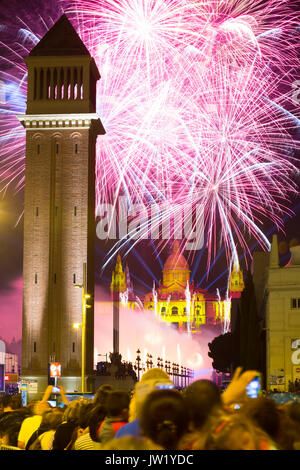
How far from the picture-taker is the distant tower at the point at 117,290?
126137mm

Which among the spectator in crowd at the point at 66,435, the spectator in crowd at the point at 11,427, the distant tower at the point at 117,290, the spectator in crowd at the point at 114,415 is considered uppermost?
the distant tower at the point at 117,290

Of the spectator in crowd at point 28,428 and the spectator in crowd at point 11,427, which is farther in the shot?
the spectator in crowd at point 11,427

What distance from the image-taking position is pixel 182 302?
7515 inches

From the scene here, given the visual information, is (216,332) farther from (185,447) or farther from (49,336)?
(185,447)

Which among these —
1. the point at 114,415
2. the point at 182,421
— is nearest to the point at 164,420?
the point at 182,421

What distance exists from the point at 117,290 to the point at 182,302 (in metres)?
59.1

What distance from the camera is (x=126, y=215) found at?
76875mm

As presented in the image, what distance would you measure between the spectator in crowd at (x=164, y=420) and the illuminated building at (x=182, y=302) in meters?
139

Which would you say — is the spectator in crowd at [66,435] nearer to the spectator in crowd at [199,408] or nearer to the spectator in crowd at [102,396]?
the spectator in crowd at [102,396]

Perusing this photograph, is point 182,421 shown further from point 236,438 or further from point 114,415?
point 114,415

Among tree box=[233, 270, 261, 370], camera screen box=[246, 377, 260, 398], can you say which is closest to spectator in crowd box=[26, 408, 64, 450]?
camera screen box=[246, 377, 260, 398]

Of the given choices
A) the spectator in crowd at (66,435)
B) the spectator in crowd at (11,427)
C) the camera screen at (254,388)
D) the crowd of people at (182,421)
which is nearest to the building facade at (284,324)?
the spectator in crowd at (11,427)

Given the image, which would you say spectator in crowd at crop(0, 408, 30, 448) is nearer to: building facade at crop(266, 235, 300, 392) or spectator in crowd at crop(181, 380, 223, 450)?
spectator in crowd at crop(181, 380, 223, 450)
